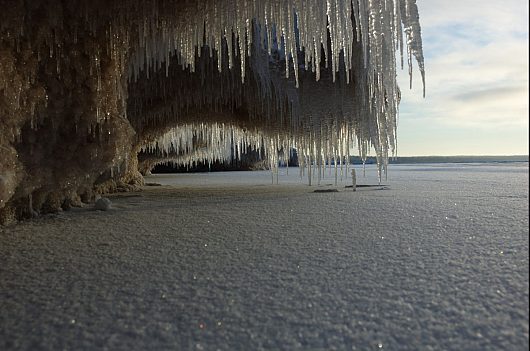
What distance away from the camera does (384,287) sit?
4.56ft

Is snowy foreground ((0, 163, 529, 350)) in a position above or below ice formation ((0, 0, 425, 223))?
below

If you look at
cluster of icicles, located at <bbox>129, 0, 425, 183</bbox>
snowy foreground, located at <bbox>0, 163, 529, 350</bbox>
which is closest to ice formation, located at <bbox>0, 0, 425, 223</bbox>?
cluster of icicles, located at <bbox>129, 0, 425, 183</bbox>

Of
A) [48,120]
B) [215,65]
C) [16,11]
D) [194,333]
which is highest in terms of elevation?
[215,65]

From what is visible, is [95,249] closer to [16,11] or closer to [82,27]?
[16,11]

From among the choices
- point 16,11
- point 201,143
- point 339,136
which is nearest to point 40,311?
point 16,11

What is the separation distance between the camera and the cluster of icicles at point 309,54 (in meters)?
2.83

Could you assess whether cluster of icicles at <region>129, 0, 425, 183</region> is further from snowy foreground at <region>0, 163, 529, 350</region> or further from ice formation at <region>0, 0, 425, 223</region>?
snowy foreground at <region>0, 163, 529, 350</region>

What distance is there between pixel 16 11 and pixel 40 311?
6.54ft

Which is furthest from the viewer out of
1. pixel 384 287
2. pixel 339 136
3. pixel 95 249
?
pixel 339 136

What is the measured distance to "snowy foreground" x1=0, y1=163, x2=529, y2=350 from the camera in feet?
3.47

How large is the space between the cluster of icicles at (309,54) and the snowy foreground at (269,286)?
136 centimetres

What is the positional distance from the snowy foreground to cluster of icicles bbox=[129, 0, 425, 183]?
53.3 inches

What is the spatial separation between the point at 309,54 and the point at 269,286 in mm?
2265

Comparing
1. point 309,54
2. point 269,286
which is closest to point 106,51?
point 309,54
